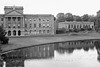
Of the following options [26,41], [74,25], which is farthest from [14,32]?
[74,25]

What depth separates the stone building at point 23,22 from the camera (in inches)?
2948

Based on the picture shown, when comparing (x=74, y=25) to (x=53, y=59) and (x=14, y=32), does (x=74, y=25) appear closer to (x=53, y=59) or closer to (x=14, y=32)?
(x=14, y=32)

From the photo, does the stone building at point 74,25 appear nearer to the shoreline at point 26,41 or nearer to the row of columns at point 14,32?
the row of columns at point 14,32

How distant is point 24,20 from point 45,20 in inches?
348

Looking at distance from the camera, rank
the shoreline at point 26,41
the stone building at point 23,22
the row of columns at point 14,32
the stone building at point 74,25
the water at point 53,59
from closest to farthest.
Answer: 1. the water at point 53,59
2. the shoreline at point 26,41
3. the row of columns at point 14,32
4. the stone building at point 23,22
5. the stone building at point 74,25

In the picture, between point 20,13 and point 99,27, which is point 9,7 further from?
point 99,27

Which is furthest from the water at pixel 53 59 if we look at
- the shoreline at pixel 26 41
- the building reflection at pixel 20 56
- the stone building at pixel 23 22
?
the stone building at pixel 23 22

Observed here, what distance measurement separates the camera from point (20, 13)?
247ft

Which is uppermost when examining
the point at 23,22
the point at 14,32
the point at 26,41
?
the point at 23,22

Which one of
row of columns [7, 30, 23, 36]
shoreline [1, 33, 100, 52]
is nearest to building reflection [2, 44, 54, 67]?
shoreline [1, 33, 100, 52]

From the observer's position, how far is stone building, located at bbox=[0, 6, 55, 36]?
7488 centimetres

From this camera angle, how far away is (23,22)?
76.6 metres

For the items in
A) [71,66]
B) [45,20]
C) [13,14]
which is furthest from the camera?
[45,20]

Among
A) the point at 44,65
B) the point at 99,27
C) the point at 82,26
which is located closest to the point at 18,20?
the point at 99,27
